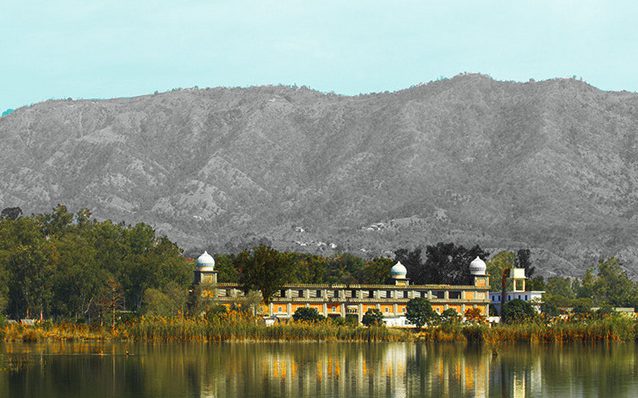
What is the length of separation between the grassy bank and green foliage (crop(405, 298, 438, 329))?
29.7m

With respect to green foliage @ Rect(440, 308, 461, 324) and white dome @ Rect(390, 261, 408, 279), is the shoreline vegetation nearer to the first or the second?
green foliage @ Rect(440, 308, 461, 324)

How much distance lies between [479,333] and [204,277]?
Result: 4694 cm

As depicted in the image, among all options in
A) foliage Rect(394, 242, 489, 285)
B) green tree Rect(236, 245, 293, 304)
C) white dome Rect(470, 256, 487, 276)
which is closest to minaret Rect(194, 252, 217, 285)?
green tree Rect(236, 245, 293, 304)

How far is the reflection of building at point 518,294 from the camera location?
174m

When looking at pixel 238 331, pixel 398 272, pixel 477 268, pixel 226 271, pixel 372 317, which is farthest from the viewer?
pixel 477 268

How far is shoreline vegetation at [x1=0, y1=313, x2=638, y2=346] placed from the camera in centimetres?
11062

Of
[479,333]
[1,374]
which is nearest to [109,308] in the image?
[479,333]

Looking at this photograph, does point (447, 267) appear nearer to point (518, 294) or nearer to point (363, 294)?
point (518, 294)

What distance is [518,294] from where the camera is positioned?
6944 inches

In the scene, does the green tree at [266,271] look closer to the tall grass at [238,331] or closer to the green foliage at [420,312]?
the green foliage at [420,312]

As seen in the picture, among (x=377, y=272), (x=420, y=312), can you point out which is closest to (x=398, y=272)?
(x=377, y=272)

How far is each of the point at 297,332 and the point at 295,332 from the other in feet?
0.58

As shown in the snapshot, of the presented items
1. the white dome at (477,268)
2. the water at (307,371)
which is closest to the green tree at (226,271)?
the white dome at (477,268)

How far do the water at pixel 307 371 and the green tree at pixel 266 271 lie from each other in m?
42.7
